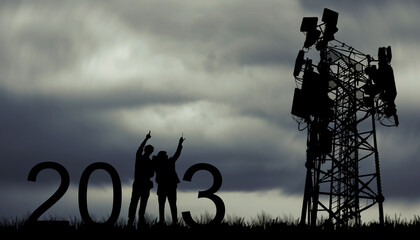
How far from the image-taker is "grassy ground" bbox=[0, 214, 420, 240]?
1211 cm

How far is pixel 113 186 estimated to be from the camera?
12828 millimetres

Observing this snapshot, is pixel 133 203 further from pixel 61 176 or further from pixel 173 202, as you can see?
pixel 61 176

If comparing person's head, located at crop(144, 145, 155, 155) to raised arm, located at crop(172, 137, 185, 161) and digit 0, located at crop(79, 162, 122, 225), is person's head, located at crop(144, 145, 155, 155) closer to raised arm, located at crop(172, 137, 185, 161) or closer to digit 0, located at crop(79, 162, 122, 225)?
raised arm, located at crop(172, 137, 185, 161)

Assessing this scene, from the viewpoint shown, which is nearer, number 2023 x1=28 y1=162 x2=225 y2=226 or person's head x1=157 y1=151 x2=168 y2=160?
number 2023 x1=28 y1=162 x2=225 y2=226

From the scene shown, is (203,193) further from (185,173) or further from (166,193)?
(166,193)

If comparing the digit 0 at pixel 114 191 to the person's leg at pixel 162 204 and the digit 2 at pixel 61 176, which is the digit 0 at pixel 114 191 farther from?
the person's leg at pixel 162 204

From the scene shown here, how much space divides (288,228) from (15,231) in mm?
5394

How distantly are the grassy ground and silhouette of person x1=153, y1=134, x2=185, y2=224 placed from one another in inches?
54.8

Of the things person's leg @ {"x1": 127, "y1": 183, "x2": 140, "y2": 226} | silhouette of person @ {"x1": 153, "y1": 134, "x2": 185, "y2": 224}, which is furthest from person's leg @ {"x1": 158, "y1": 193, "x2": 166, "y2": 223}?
person's leg @ {"x1": 127, "y1": 183, "x2": 140, "y2": 226}

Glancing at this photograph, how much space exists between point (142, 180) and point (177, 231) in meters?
2.19

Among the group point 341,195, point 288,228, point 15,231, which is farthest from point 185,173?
point 341,195

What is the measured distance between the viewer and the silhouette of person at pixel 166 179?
47.3 ft

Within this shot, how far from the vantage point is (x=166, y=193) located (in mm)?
14531

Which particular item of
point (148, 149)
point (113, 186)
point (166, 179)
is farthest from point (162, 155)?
point (113, 186)
